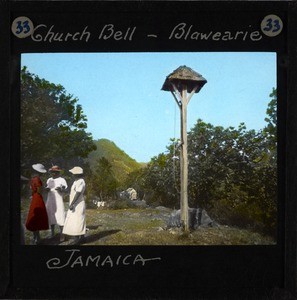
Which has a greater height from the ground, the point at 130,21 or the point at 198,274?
the point at 130,21

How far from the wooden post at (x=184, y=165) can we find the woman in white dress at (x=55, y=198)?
1317mm

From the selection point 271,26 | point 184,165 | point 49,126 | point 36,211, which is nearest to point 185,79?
point 184,165

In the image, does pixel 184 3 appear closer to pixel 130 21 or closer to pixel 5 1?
pixel 130 21

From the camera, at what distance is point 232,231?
6.56 m

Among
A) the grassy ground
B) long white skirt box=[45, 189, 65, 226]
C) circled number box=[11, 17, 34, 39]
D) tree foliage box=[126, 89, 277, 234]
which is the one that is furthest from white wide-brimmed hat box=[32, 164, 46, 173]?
circled number box=[11, 17, 34, 39]

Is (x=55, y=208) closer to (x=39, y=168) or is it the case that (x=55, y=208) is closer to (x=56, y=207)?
(x=56, y=207)

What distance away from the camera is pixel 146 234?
21.5 ft

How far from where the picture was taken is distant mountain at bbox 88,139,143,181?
21.4 ft

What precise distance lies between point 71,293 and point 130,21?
3.08m

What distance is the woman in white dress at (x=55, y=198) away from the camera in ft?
21.4

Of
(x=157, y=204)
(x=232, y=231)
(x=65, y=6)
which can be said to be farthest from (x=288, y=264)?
(x=65, y=6)

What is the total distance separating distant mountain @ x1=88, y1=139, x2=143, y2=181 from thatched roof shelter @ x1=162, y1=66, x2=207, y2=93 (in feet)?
2.85

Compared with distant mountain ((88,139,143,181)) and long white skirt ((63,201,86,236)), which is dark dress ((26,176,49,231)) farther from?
distant mountain ((88,139,143,181))

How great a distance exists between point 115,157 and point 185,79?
3.84ft
